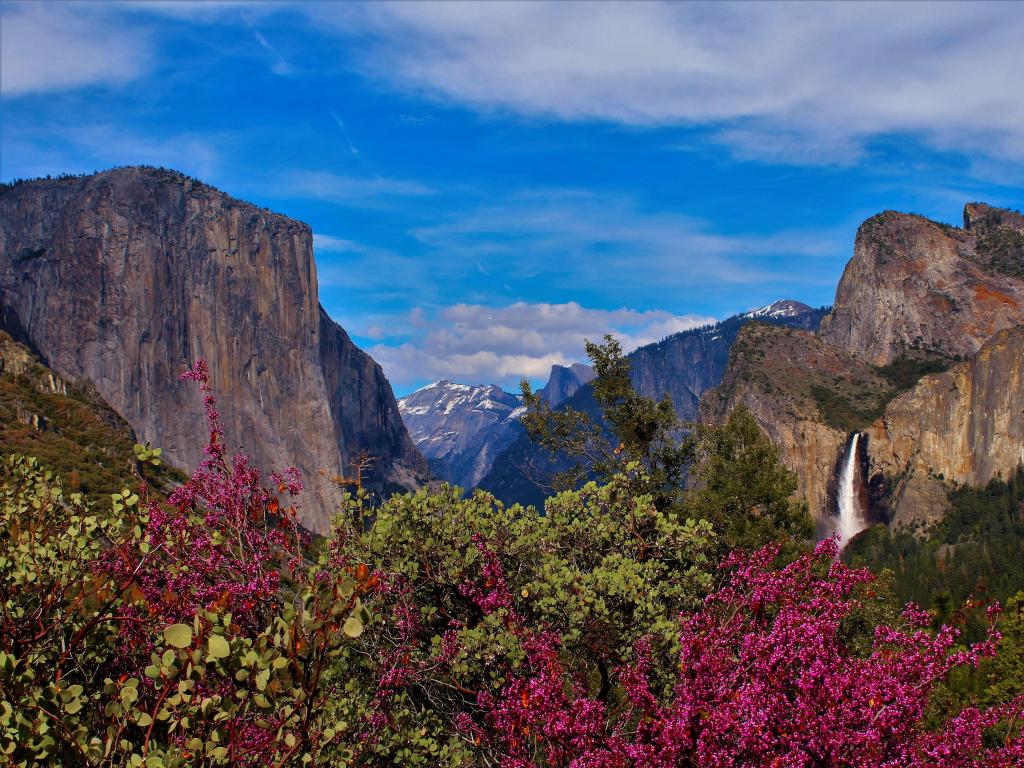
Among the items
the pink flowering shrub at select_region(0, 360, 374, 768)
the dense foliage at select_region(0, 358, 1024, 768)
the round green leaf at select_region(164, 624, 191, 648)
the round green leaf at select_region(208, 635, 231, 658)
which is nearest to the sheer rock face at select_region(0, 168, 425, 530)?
the dense foliage at select_region(0, 358, 1024, 768)

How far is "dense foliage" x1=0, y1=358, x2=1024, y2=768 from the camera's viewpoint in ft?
19.7

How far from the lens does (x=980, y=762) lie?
9070mm

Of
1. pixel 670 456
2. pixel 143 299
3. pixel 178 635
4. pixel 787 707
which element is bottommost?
pixel 787 707

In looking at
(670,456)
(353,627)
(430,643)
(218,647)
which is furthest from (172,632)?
(670,456)

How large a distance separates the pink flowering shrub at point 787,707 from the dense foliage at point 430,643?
3 centimetres

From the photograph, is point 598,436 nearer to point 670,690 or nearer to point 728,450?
point 728,450

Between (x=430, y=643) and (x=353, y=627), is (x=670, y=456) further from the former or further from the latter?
(x=353, y=627)

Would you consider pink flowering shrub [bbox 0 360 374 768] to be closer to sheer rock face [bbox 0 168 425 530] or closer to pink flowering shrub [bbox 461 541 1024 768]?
pink flowering shrub [bbox 461 541 1024 768]

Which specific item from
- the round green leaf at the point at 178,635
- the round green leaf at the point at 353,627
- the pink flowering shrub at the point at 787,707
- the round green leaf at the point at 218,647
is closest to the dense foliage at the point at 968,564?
the pink flowering shrub at the point at 787,707

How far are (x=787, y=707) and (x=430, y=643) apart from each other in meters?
6.87

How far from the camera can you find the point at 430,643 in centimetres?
1364

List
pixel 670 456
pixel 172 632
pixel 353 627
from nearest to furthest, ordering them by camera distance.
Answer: pixel 172 632, pixel 353 627, pixel 670 456

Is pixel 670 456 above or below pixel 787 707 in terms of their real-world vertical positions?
above

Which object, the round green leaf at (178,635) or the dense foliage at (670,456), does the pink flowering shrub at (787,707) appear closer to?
the round green leaf at (178,635)
